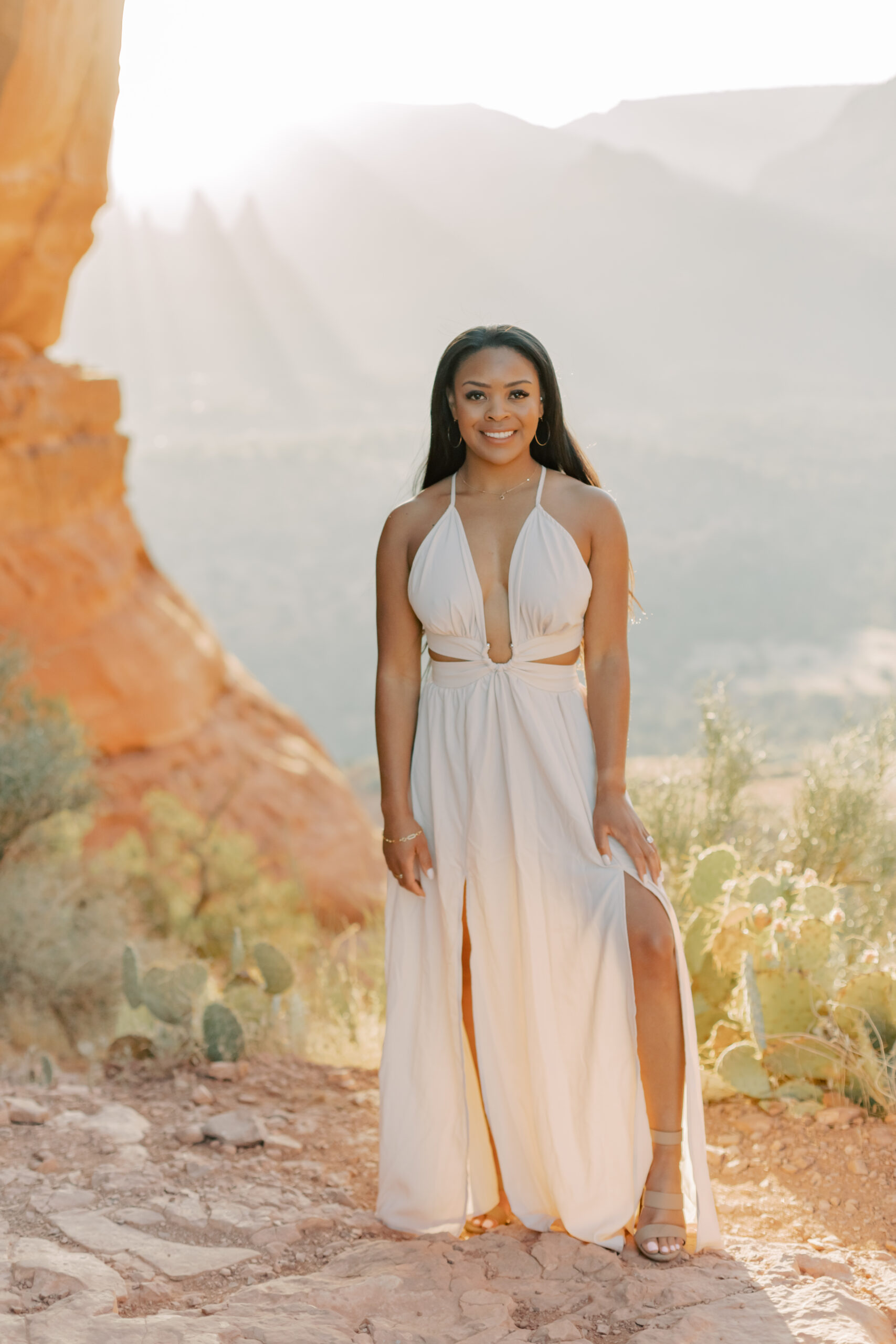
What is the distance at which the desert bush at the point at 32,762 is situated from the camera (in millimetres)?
6250

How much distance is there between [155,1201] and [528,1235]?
3.04ft

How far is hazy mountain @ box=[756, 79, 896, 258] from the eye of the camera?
2573cm

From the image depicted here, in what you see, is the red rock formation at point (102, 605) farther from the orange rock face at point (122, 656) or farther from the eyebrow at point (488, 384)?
the eyebrow at point (488, 384)

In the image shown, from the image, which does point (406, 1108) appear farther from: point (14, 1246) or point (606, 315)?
point (606, 315)

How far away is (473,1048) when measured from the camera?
8.53 ft

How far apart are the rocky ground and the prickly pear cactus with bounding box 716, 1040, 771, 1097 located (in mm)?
79

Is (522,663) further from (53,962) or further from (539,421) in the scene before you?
(53,962)

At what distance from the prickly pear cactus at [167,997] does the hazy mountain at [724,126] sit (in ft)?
107

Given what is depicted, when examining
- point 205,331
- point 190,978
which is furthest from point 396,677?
point 205,331

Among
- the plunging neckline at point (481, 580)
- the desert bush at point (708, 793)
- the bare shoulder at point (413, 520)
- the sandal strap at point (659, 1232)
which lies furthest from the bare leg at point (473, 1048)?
the desert bush at point (708, 793)

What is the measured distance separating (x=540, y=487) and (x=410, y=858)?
2.98ft

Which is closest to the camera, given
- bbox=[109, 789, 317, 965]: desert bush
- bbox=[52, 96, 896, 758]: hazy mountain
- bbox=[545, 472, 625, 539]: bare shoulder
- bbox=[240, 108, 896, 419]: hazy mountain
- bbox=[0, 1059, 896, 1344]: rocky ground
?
bbox=[0, 1059, 896, 1344]: rocky ground

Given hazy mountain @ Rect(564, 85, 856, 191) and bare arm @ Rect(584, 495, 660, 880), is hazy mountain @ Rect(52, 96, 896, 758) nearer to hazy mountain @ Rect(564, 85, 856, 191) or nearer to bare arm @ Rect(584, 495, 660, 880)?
hazy mountain @ Rect(564, 85, 856, 191)

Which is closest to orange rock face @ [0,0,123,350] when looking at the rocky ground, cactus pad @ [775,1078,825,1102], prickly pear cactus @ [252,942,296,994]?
prickly pear cactus @ [252,942,296,994]
